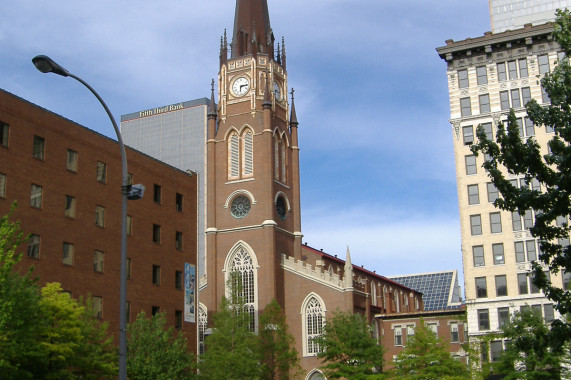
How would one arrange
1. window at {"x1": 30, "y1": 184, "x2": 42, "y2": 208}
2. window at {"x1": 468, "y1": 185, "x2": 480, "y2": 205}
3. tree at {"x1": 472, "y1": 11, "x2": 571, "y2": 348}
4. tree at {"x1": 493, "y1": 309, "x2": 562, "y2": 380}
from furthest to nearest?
1. window at {"x1": 468, "y1": 185, "x2": 480, "y2": 205}
2. tree at {"x1": 493, "y1": 309, "x2": 562, "y2": 380}
3. window at {"x1": 30, "y1": 184, "x2": 42, "y2": 208}
4. tree at {"x1": 472, "y1": 11, "x2": 571, "y2": 348}

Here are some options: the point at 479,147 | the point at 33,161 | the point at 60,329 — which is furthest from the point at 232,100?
the point at 479,147

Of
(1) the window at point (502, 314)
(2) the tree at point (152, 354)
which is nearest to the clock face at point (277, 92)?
(1) the window at point (502, 314)

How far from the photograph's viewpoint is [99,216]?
5025 cm

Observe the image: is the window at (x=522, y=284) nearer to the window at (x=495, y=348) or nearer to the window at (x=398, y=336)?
the window at (x=495, y=348)

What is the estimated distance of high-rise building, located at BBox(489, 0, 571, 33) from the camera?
74.8m

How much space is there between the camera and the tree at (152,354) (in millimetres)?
42500

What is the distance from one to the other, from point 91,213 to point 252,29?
4676 centimetres

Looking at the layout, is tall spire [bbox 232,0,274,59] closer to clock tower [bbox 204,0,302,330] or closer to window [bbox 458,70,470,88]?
clock tower [bbox 204,0,302,330]

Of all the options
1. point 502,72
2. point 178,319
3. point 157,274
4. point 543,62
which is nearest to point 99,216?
point 157,274

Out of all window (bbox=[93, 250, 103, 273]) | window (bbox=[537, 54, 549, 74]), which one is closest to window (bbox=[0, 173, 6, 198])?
window (bbox=[93, 250, 103, 273])

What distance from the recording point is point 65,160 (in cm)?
4791

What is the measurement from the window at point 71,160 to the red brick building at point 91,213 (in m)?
0.06

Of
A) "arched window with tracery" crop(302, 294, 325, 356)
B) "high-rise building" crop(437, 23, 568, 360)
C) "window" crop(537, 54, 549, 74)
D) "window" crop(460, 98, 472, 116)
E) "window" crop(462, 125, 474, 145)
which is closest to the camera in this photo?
"high-rise building" crop(437, 23, 568, 360)

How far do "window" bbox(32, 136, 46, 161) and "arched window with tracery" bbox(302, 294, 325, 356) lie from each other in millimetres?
39873
